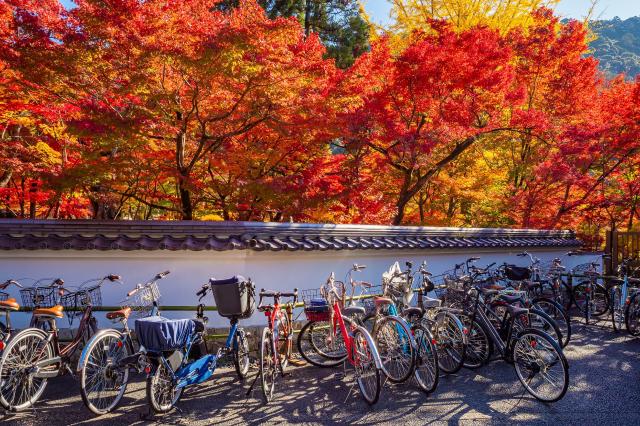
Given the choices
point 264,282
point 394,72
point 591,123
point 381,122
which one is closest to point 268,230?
point 264,282

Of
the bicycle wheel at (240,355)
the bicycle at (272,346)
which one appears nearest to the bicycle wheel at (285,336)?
the bicycle at (272,346)

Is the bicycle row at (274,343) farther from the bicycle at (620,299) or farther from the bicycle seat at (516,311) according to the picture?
the bicycle at (620,299)

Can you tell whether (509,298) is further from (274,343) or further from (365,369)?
(274,343)

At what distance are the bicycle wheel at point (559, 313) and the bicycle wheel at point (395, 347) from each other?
9.42 feet

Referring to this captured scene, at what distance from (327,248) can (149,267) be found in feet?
9.90

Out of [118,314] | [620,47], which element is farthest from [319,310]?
[620,47]

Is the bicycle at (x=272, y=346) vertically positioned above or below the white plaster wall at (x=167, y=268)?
below

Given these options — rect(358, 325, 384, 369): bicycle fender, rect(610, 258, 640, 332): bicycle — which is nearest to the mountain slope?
rect(610, 258, 640, 332): bicycle

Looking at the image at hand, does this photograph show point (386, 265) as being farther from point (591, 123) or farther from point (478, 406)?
point (591, 123)

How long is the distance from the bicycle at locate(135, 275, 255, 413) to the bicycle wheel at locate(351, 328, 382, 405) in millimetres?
1551

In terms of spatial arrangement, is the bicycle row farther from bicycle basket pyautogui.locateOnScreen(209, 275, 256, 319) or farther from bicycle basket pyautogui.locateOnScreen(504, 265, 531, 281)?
bicycle basket pyautogui.locateOnScreen(504, 265, 531, 281)

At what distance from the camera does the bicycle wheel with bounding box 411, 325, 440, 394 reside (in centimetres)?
559

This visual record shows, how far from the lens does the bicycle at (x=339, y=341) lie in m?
5.30

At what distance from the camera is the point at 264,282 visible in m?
7.71
